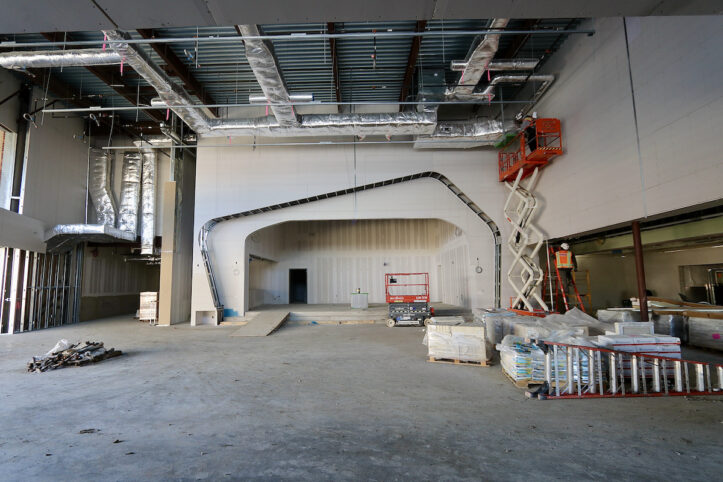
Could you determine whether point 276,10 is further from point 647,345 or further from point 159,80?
point 159,80

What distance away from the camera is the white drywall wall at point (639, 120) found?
18.3ft

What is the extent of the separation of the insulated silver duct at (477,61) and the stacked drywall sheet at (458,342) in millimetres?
5747

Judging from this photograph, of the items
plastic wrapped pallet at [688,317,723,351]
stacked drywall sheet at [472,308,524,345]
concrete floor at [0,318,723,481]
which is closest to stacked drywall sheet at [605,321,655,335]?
concrete floor at [0,318,723,481]

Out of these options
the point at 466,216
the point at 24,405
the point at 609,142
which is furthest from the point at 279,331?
the point at 609,142

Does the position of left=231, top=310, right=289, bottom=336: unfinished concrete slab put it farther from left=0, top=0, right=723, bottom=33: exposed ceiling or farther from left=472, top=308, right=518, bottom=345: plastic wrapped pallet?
left=0, top=0, right=723, bottom=33: exposed ceiling

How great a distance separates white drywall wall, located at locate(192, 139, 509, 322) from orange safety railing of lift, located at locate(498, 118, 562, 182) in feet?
2.66

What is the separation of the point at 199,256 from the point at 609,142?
12.8 m

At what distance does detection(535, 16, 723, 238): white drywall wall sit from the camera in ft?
18.3

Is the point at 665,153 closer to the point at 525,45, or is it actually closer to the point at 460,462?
the point at 525,45

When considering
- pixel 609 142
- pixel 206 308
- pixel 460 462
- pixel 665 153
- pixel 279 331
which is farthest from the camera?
pixel 206 308

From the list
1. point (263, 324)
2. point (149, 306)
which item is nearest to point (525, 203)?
point (263, 324)

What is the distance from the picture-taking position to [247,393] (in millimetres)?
4871

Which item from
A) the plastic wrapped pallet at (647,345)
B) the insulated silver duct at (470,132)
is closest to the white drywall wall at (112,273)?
the insulated silver duct at (470,132)

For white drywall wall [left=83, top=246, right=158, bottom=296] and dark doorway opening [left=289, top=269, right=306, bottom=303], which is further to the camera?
dark doorway opening [left=289, top=269, right=306, bottom=303]
